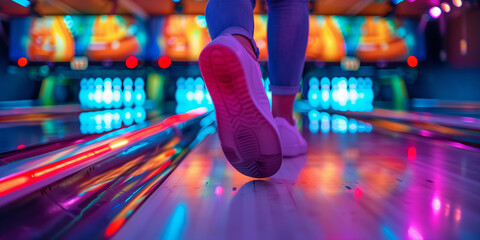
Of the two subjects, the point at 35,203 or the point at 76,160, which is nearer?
the point at 35,203

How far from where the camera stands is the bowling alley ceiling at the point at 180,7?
189 inches

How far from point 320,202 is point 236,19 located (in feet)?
1.15

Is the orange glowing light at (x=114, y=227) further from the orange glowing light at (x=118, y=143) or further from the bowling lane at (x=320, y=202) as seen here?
the orange glowing light at (x=118, y=143)

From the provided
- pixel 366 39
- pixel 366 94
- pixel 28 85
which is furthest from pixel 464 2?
pixel 28 85

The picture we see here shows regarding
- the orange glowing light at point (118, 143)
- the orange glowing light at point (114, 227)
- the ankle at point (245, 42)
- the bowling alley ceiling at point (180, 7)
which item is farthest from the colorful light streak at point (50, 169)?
the bowling alley ceiling at point (180, 7)

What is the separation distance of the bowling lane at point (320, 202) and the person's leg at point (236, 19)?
0.86 ft

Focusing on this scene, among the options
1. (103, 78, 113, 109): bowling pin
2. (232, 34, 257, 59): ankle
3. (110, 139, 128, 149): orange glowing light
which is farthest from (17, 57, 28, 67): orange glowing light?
(232, 34, 257, 59): ankle

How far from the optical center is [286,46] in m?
0.80

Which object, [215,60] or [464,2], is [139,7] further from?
[215,60]

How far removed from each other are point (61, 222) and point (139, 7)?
5.06 meters

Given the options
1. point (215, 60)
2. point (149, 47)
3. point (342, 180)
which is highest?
point (149, 47)

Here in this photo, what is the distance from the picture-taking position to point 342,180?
0.64 m

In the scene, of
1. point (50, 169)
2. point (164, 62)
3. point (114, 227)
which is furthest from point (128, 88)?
point (114, 227)

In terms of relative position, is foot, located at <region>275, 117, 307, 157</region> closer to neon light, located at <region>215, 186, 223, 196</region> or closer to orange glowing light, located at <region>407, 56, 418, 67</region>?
neon light, located at <region>215, 186, 223, 196</region>
